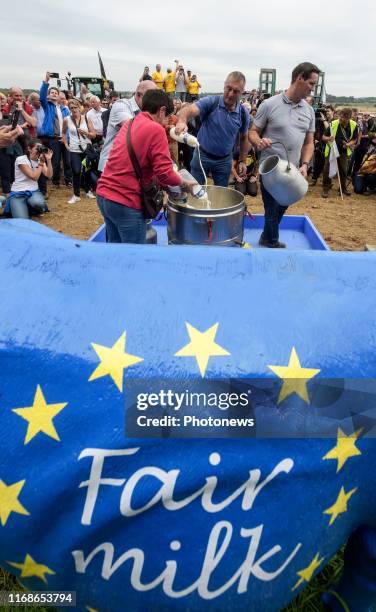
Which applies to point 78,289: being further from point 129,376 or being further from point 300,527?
point 300,527

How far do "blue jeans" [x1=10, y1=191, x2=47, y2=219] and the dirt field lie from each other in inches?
8.7

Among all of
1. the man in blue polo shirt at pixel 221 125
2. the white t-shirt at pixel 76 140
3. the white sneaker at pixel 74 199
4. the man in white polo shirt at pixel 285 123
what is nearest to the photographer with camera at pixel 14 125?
the white t-shirt at pixel 76 140

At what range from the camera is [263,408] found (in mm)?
803

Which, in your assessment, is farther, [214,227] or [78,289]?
[214,227]

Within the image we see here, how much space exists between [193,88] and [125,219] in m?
15.0

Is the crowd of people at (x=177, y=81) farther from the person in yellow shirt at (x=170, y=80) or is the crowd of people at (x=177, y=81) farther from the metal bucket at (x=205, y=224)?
the metal bucket at (x=205, y=224)

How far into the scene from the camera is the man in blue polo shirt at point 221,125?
366cm

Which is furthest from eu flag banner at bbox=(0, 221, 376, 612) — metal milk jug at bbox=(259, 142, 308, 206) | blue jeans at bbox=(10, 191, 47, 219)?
blue jeans at bbox=(10, 191, 47, 219)

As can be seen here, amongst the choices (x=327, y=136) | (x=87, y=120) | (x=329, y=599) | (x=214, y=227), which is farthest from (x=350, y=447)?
(x=327, y=136)

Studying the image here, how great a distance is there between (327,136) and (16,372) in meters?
9.23

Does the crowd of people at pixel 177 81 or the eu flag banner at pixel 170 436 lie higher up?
the crowd of people at pixel 177 81

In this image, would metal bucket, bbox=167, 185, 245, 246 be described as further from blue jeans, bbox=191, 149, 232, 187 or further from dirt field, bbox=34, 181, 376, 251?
dirt field, bbox=34, 181, 376, 251

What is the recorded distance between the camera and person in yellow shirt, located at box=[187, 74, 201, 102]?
15.7 metres

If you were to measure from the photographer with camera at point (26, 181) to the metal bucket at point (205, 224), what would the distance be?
359cm
